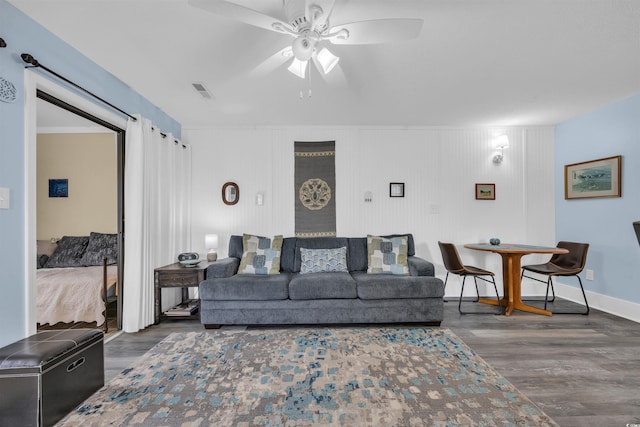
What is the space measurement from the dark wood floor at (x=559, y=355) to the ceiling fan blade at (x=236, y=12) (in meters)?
2.46

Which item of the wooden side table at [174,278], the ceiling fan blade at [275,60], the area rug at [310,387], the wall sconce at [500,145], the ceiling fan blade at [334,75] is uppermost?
the ceiling fan blade at [275,60]

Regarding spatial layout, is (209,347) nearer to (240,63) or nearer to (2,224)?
(2,224)

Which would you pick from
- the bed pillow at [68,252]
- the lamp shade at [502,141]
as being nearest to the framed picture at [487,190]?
the lamp shade at [502,141]

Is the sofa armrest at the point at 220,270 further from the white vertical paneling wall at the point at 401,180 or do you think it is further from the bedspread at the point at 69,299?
the bedspread at the point at 69,299

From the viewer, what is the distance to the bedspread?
2.99 m

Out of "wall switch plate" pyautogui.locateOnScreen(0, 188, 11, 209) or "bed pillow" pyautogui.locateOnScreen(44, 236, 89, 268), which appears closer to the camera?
"wall switch plate" pyautogui.locateOnScreen(0, 188, 11, 209)

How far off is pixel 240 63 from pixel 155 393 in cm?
251

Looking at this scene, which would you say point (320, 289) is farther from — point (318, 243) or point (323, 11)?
point (323, 11)

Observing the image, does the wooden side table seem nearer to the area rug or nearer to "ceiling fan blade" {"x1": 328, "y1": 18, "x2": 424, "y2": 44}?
the area rug

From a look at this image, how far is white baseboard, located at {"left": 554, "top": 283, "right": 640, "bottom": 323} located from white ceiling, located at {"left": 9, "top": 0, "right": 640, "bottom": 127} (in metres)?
2.30

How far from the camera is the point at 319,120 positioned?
4.02m

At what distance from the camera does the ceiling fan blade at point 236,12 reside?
1443mm

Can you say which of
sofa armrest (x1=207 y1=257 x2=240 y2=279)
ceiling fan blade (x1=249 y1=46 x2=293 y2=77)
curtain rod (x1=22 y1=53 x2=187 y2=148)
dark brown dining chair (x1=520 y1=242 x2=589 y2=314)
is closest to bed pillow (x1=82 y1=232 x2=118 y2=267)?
sofa armrest (x1=207 y1=257 x2=240 y2=279)

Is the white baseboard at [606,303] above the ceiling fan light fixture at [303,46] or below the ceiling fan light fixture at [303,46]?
below
